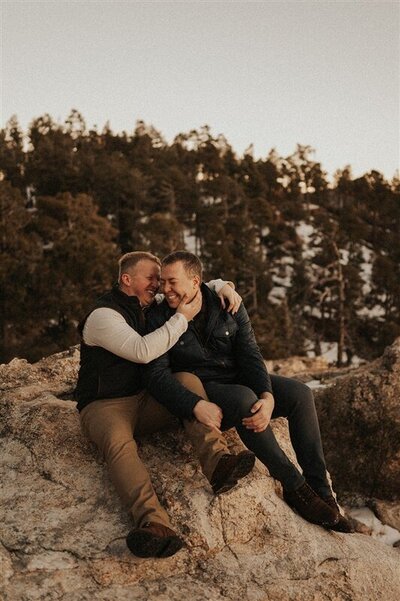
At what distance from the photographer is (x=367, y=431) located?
718 cm

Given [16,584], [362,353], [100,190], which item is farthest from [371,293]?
[16,584]

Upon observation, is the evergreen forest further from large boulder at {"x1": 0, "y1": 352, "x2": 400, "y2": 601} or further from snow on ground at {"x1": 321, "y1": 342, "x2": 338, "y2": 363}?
large boulder at {"x1": 0, "y1": 352, "x2": 400, "y2": 601}

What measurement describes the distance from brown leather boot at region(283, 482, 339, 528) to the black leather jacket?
729 mm

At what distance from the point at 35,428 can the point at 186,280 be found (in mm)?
1615

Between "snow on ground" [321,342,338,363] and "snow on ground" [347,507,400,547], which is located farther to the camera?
"snow on ground" [321,342,338,363]

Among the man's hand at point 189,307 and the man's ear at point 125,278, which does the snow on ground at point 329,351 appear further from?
the man's ear at point 125,278

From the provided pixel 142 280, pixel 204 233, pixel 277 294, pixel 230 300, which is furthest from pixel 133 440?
pixel 204 233

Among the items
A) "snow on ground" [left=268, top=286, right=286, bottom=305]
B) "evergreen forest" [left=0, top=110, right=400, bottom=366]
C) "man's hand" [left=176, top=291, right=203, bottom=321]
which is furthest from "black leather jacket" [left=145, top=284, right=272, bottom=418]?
"snow on ground" [left=268, top=286, right=286, bottom=305]

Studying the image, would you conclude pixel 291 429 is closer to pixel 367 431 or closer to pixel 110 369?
pixel 110 369

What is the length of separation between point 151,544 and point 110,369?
47.0 inches

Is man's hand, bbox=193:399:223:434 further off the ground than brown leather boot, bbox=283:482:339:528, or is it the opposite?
man's hand, bbox=193:399:223:434

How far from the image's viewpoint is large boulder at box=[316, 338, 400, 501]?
697 cm

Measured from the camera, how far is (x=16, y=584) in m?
2.87

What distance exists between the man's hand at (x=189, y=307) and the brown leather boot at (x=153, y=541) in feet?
4.61
